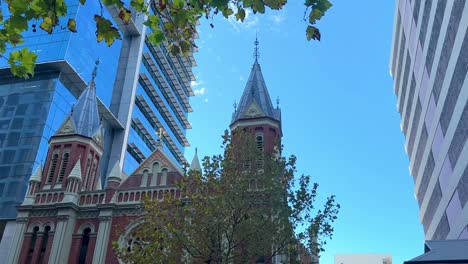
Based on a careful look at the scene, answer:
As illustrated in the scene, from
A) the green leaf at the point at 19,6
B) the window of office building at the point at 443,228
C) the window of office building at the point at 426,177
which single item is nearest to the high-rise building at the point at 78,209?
the window of office building at the point at 443,228

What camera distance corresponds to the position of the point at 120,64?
65.2 metres

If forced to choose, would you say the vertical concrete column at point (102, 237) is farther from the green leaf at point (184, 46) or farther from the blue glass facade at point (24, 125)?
the green leaf at point (184, 46)

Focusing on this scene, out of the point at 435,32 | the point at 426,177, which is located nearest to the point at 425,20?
the point at 435,32

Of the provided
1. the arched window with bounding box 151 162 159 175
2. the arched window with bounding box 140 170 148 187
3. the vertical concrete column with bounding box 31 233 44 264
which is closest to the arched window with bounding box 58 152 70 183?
the vertical concrete column with bounding box 31 233 44 264

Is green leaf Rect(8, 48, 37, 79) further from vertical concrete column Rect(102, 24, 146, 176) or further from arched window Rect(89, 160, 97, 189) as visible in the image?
vertical concrete column Rect(102, 24, 146, 176)

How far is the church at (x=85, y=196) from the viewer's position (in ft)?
97.3

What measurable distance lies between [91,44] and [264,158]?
40.1 meters

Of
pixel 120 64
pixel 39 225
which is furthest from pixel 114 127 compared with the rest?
pixel 39 225

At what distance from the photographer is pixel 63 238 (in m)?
29.7

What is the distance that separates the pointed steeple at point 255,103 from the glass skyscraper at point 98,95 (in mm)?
7099

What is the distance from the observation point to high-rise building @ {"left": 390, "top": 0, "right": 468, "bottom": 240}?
2761 centimetres

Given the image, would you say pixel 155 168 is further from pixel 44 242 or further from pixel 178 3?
pixel 178 3

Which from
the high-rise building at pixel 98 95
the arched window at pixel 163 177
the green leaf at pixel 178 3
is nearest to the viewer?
the green leaf at pixel 178 3

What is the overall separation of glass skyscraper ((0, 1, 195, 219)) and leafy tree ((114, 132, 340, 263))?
15.5 m
